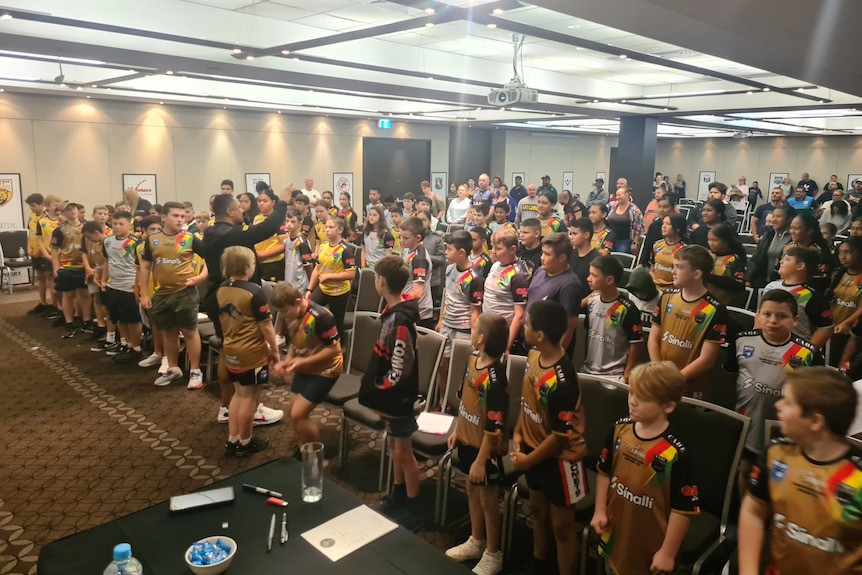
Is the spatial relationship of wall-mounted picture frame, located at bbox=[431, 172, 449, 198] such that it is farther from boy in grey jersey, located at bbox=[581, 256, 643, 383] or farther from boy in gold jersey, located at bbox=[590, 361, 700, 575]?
boy in gold jersey, located at bbox=[590, 361, 700, 575]

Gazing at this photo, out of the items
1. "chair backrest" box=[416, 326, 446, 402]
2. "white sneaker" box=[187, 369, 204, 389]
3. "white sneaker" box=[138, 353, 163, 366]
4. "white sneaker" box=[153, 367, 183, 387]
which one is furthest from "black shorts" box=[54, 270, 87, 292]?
"chair backrest" box=[416, 326, 446, 402]

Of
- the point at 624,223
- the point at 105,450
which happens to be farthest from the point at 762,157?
the point at 105,450

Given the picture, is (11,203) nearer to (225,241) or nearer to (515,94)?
(225,241)

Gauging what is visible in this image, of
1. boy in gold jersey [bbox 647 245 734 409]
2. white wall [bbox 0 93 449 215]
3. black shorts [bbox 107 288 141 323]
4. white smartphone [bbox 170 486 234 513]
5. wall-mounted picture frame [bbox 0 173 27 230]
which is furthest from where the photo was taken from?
white wall [bbox 0 93 449 215]

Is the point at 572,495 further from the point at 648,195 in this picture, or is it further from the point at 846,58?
the point at 648,195

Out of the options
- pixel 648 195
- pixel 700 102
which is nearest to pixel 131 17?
pixel 700 102

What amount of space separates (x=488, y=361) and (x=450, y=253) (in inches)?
67.7

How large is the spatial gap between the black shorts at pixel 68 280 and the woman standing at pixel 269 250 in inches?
100

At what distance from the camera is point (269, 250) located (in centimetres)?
627

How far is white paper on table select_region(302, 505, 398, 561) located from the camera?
2.04m

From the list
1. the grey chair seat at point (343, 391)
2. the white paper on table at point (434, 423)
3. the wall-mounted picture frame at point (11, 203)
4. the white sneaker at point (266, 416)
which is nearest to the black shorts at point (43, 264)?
the wall-mounted picture frame at point (11, 203)

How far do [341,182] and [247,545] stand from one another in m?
14.1

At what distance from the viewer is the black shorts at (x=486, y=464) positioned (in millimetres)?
2721

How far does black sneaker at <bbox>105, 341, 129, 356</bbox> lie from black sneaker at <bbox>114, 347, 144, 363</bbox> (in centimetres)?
6
